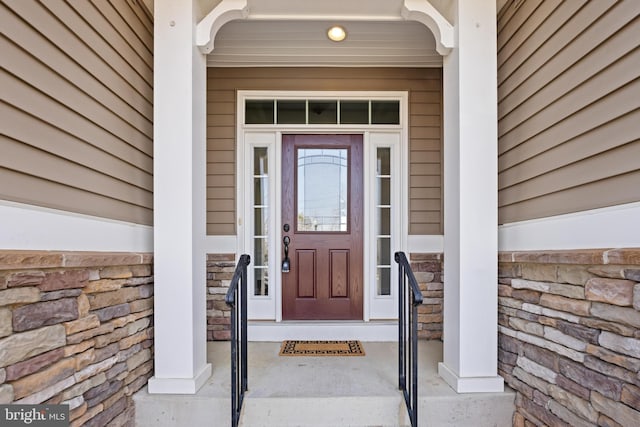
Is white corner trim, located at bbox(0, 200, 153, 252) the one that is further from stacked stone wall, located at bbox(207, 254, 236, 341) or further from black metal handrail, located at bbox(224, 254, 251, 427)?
stacked stone wall, located at bbox(207, 254, 236, 341)

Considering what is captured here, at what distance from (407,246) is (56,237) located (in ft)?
8.97

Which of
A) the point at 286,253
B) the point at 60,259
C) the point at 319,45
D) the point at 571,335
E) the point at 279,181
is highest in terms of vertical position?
the point at 319,45

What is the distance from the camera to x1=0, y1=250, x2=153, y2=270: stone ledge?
1.36 meters

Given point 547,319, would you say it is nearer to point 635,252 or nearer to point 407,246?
point 635,252

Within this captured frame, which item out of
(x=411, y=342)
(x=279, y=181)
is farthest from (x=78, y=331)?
(x=279, y=181)

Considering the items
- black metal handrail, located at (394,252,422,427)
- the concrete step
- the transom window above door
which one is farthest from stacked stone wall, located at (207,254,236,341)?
black metal handrail, located at (394,252,422,427)

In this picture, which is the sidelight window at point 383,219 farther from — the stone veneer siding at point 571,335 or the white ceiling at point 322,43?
the stone veneer siding at point 571,335

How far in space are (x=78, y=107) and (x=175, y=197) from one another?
0.70 metres

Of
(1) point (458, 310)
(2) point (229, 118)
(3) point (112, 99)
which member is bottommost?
(1) point (458, 310)

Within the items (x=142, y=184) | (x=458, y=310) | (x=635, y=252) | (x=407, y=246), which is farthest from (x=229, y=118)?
(x=635, y=252)

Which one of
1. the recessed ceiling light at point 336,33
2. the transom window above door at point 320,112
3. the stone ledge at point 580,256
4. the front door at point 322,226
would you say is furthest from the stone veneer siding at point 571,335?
the recessed ceiling light at point 336,33

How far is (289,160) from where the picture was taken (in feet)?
12.4

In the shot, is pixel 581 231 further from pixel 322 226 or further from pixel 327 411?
pixel 322 226

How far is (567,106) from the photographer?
1895 mm
